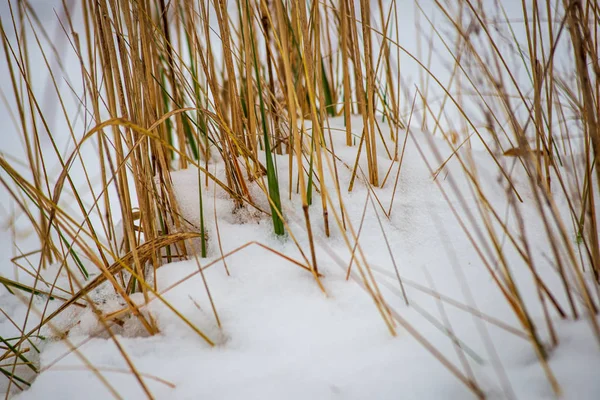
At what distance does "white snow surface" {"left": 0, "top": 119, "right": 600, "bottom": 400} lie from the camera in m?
0.50

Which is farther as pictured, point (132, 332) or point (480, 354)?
point (132, 332)

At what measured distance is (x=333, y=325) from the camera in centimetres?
61

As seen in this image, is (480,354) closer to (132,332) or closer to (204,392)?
(204,392)

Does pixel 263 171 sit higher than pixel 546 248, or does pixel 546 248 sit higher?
pixel 263 171

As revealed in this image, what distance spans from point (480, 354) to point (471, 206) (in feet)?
1.22

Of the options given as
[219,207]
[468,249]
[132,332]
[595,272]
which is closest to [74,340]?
[132,332]

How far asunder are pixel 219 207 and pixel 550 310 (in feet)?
2.08

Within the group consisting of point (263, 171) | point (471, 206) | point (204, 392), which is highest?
point (263, 171)

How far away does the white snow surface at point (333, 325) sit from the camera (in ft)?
1.64

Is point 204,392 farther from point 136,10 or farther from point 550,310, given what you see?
point 136,10

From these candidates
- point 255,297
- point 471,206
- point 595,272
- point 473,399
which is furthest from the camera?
point 471,206

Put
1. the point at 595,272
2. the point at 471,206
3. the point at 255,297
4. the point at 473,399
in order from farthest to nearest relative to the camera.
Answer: the point at 471,206 < the point at 255,297 < the point at 595,272 < the point at 473,399

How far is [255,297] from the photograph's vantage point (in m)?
0.68

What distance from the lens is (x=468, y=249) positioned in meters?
0.71
